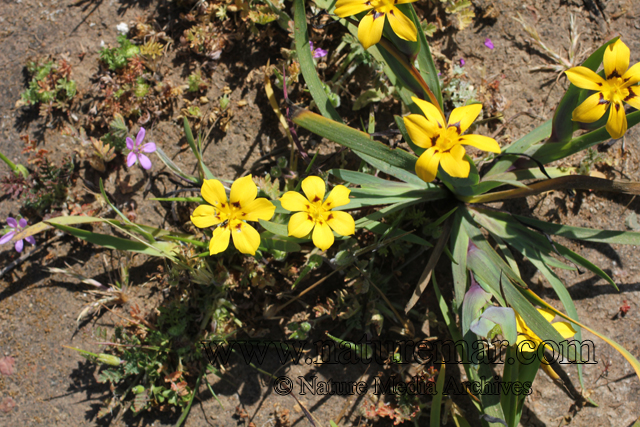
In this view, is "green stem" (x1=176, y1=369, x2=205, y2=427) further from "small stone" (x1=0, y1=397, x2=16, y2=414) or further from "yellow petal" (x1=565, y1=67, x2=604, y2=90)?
"yellow petal" (x1=565, y1=67, x2=604, y2=90)

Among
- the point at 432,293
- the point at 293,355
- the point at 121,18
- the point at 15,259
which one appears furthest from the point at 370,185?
the point at 15,259

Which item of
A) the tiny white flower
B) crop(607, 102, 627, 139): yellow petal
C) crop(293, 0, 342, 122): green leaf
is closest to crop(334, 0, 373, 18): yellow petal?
crop(293, 0, 342, 122): green leaf

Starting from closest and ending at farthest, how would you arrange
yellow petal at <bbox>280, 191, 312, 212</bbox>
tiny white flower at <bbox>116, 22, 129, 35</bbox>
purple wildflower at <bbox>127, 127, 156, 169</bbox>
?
yellow petal at <bbox>280, 191, 312, 212</bbox>
purple wildflower at <bbox>127, 127, 156, 169</bbox>
tiny white flower at <bbox>116, 22, 129, 35</bbox>

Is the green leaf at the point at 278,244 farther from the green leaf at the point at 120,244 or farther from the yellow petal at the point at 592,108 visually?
the yellow petal at the point at 592,108

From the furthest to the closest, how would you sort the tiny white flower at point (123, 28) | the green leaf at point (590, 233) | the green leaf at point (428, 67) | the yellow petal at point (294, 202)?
the tiny white flower at point (123, 28), the green leaf at point (590, 233), the green leaf at point (428, 67), the yellow petal at point (294, 202)

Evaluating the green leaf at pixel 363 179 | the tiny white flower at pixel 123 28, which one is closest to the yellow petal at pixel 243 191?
the green leaf at pixel 363 179

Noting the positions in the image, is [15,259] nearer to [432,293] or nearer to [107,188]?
[107,188]

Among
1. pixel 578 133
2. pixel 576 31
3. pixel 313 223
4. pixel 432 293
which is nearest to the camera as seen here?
pixel 313 223
